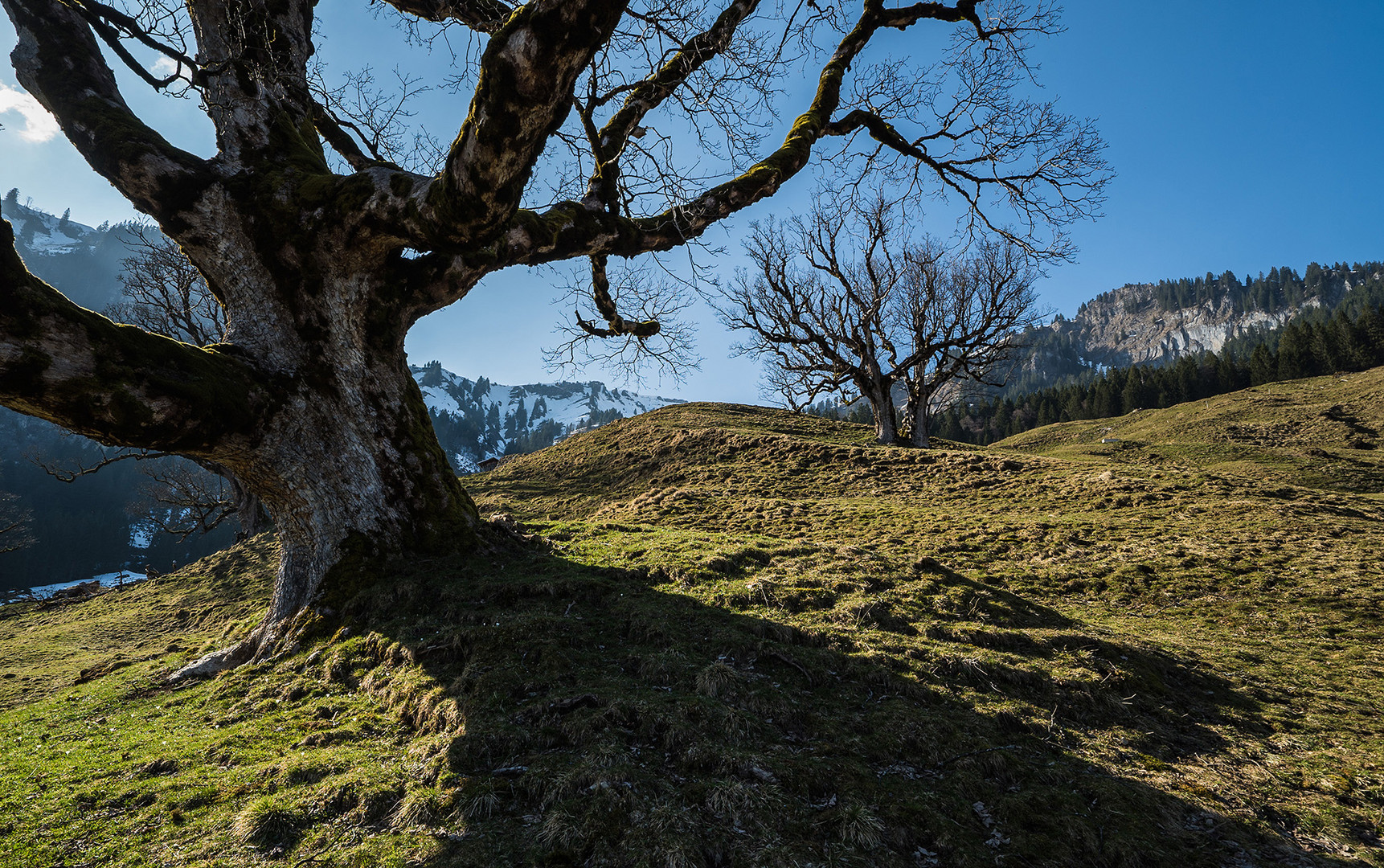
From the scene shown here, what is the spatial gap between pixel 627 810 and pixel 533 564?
4.80m

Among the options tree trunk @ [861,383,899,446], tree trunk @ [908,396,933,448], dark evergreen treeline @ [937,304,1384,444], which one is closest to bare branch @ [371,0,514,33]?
tree trunk @ [861,383,899,446]

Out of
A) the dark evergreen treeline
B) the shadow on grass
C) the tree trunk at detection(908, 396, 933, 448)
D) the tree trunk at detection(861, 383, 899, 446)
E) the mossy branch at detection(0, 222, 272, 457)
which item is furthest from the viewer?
the dark evergreen treeline

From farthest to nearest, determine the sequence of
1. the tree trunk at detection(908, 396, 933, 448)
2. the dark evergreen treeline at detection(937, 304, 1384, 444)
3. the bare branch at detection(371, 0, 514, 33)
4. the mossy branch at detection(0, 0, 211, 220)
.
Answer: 1. the dark evergreen treeline at detection(937, 304, 1384, 444)
2. the tree trunk at detection(908, 396, 933, 448)
3. the bare branch at detection(371, 0, 514, 33)
4. the mossy branch at detection(0, 0, 211, 220)

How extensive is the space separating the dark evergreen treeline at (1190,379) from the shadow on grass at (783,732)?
6661cm

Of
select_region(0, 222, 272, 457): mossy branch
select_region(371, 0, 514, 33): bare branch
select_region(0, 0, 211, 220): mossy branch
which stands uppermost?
select_region(371, 0, 514, 33): bare branch

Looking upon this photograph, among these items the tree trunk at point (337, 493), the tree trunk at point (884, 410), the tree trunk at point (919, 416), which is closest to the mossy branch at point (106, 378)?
the tree trunk at point (337, 493)

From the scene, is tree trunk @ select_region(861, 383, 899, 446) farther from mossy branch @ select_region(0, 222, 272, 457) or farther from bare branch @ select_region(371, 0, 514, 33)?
mossy branch @ select_region(0, 222, 272, 457)

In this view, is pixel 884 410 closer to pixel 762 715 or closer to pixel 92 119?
pixel 762 715

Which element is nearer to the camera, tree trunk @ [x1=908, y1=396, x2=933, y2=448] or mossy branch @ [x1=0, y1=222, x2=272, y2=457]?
mossy branch @ [x1=0, y1=222, x2=272, y2=457]

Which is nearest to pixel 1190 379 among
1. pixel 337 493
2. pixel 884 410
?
pixel 884 410

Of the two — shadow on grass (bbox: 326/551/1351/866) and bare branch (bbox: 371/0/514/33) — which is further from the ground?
bare branch (bbox: 371/0/514/33)

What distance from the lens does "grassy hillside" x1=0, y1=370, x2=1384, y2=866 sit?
301 centimetres

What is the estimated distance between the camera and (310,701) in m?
5.07

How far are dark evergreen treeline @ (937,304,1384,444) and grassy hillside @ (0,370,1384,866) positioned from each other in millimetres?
63309
